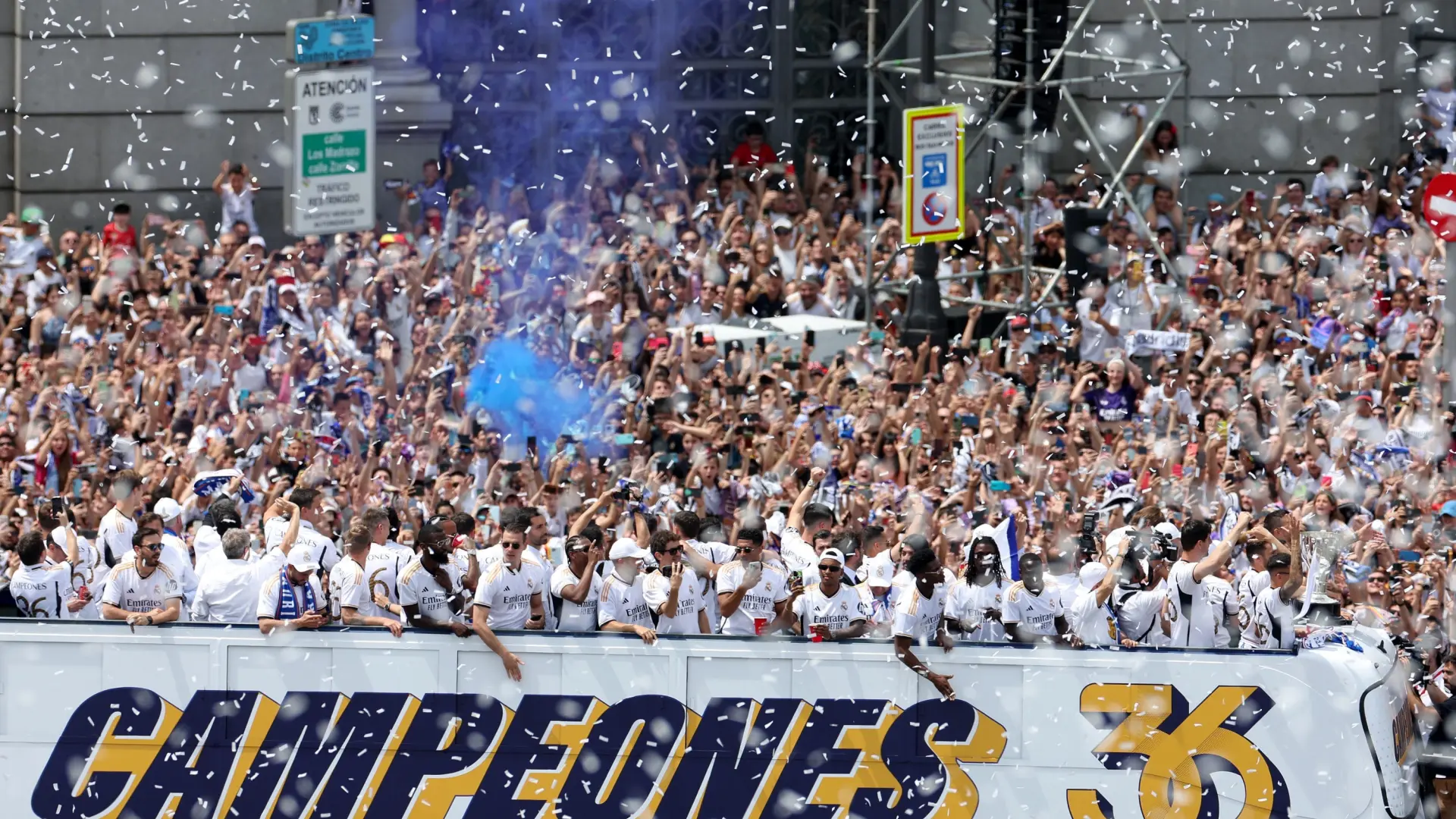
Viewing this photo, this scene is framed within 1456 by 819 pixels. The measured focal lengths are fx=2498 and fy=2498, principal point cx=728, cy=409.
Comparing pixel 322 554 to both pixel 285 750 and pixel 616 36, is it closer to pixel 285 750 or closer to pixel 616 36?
pixel 285 750

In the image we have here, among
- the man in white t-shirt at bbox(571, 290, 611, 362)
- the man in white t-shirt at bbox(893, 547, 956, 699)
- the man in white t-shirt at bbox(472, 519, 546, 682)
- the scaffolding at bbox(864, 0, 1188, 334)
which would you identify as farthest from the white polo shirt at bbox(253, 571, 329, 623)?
the scaffolding at bbox(864, 0, 1188, 334)

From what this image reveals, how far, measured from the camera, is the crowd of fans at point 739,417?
12023mm

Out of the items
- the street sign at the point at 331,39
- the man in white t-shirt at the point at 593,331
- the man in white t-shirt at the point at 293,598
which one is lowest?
the man in white t-shirt at the point at 293,598

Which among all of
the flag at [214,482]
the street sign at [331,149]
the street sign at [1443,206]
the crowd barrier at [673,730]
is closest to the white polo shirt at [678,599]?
the crowd barrier at [673,730]

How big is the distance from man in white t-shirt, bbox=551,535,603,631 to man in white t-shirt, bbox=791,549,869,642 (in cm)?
98

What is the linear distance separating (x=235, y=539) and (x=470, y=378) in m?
5.46

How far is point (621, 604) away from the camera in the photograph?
1188cm

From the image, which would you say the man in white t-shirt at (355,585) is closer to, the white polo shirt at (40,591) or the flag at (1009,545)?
the white polo shirt at (40,591)

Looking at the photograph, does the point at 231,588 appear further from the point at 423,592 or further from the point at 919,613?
the point at 919,613

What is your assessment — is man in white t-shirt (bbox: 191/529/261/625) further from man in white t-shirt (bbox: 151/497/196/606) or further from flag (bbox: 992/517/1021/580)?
flag (bbox: 992/517/1021/580)

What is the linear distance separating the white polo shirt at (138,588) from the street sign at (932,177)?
791 centimetres

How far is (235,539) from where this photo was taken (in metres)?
12.3

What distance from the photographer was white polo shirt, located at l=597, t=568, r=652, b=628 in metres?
11.9

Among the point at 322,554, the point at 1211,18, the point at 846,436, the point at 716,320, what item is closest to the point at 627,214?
the point at 716,320
